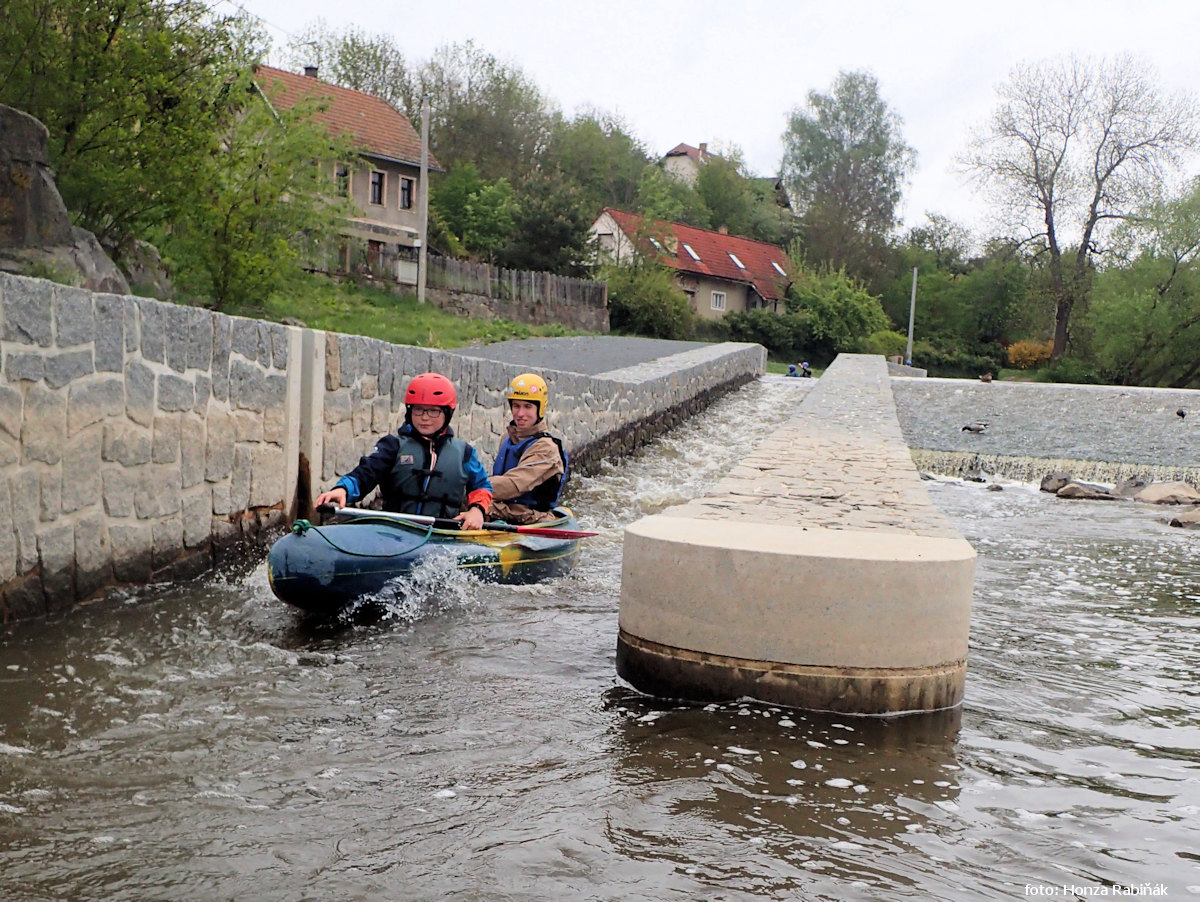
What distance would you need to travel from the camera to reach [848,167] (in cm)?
6512

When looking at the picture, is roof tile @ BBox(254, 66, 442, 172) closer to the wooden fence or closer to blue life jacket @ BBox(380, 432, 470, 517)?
the wooden fence

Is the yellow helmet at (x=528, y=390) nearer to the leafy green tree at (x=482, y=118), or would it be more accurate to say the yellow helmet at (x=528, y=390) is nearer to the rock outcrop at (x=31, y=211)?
the rock outcrop at (x=31, y=211)

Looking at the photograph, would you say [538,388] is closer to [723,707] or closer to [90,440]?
[90,440]

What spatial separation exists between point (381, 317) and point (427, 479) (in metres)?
20.8

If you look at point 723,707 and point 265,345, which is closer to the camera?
point 723,707

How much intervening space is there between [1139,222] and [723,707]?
1674 inches

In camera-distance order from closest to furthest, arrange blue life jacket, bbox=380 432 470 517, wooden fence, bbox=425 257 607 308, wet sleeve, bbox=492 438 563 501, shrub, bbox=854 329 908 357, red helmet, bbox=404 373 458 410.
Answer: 1. red helmet, bbox=404 373 458 410
2. blue life jacket, bbox=380 432 470 517
3. wet sleeve, bbox=492 438 563 501
4. wooden fence, bbox=425 257 607 308
5. shrub, bbox=854 329 908 357

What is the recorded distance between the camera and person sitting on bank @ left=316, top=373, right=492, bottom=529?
6934mm

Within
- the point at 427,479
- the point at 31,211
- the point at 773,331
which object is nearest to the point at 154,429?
the point at 427,479

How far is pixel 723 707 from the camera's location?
4594 mm

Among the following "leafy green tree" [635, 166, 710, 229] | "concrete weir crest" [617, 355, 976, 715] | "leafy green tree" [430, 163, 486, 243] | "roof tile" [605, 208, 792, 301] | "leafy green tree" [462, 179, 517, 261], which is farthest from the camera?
"leafy green tree" [635, 166, 710, 229]

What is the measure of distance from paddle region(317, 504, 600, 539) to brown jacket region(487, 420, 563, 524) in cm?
42

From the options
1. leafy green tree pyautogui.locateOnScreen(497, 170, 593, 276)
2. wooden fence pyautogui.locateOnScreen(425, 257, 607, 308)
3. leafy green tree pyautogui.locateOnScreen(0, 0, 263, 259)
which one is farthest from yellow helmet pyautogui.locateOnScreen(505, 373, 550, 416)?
leafy green tree pyautogui.locateOnScreen(497, 170, 593, 276)

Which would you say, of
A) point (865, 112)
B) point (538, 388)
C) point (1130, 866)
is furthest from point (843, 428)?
point (865, 112)
